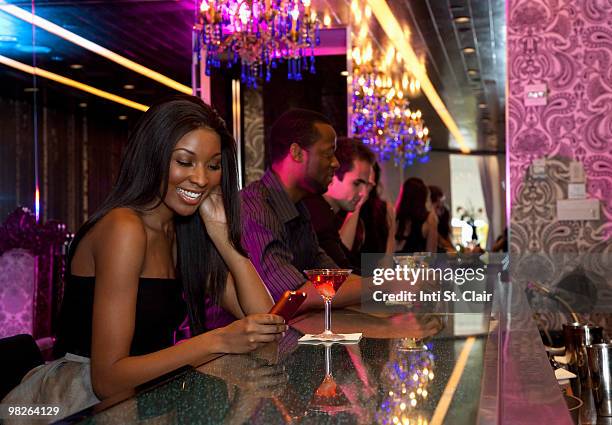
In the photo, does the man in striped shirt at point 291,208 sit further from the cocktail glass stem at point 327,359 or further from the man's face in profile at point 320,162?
the cocktail glass stem at point 327,359

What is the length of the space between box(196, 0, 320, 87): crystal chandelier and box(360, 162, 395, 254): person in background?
1.39 m

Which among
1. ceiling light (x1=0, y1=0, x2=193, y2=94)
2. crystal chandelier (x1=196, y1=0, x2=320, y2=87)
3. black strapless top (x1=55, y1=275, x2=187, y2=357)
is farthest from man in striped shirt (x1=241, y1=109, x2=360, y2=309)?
ceiling light (x1=0, y1=0, x2=193, y2=94)

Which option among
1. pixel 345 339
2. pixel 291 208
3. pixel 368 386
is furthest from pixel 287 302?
pixel 291 208

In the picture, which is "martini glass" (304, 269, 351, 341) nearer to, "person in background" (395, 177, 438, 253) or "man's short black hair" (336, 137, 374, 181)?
"man's short black hair" (336, 137, 374, 181)

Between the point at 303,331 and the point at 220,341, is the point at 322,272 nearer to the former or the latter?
the point at 303,331

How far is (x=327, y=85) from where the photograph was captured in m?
7.19

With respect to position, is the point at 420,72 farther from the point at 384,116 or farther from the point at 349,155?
the point at 349,155

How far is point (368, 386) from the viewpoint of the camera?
44.6 inches

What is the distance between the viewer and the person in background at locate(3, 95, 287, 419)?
5.36ft

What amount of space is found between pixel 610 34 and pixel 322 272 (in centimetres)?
438

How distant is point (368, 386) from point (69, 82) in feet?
24.6

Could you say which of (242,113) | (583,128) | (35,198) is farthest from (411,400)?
(242,113)

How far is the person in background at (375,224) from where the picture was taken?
479 centimetres

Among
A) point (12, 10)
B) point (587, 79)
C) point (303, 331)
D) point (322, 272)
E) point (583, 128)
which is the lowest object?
point (303, 331)
